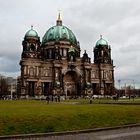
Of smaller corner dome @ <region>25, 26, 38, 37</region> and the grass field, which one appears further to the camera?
smaller corner dome @ <region>25, 26, 38, 37</region>

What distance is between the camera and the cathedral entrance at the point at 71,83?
122512 millimetres

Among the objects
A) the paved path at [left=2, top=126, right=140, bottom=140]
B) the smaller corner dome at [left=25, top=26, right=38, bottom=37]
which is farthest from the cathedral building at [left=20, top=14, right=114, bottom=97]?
the paved path at [left=2, top=126, right=140, bottom=140]

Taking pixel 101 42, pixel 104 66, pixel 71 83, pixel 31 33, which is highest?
pixel 31 33

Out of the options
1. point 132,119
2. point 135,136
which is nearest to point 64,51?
point 132,119

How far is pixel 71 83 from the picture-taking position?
12475cm

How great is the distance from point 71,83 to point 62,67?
887 centimetres

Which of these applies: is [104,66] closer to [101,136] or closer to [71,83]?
[71,83]

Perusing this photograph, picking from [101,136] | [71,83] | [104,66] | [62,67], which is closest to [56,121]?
[101,136]

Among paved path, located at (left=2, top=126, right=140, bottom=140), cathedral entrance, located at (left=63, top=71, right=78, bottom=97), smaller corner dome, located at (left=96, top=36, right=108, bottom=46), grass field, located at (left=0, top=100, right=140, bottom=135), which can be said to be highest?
smaller corner dome, located at (left=96, top=36, right=108, bottom=46)

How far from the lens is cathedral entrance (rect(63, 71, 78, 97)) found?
12251 centimetres

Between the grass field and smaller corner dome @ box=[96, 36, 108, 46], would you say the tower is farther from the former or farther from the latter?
the grass field

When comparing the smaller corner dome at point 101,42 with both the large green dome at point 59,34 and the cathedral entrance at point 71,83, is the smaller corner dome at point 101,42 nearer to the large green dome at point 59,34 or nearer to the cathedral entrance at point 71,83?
the large green dome at point 59,34

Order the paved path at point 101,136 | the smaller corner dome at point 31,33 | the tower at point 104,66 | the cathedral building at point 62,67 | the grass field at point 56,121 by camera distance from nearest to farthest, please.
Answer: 1. the paved path at point 101,136
2. the grass field at point 56,121
3. the cathedral building at point 62,67
4. the smaller corner dome at point 31,33
5. the tower at point 104,66

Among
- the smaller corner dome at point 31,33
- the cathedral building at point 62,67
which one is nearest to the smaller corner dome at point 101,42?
the cathedral building at point 62,67
